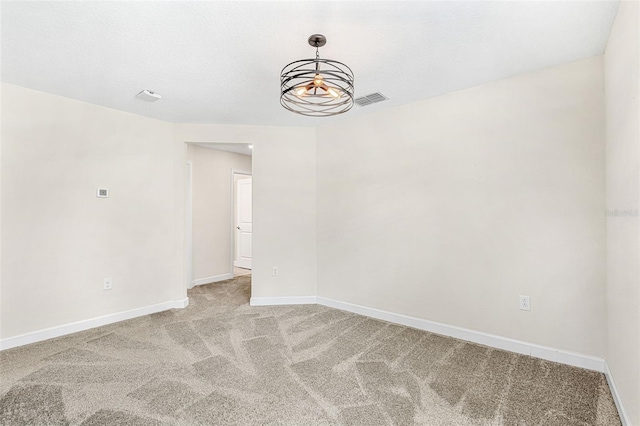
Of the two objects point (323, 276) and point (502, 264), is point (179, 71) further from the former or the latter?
point (502, 264)

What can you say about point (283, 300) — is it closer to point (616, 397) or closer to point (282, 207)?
point (282, 207)

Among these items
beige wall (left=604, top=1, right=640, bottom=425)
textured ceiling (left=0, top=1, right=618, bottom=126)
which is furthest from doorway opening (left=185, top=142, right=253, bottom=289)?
beige wall (left=604, top=1, right=640, bottom=425)

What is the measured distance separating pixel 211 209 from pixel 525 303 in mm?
4848

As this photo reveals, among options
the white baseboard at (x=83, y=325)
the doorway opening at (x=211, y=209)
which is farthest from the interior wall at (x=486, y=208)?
the doorway opening at (x=211, y=209)

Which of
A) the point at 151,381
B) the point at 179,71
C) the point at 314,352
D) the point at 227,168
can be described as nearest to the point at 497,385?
the point at 314,352

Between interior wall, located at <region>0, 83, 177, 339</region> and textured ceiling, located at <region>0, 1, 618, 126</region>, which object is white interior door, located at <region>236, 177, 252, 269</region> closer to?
interior wall, located at <region>0, 83, 177, 339</region>

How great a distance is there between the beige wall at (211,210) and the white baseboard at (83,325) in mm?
1313

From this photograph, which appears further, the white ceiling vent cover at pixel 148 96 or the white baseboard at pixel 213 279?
the white baseboard at pixel 213 279

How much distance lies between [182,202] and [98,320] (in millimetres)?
1676

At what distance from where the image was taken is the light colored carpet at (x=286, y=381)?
1887mm

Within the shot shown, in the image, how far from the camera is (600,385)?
7.12 feet

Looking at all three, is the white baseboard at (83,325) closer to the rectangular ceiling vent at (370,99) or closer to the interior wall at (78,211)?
the interior wall at (78,211)

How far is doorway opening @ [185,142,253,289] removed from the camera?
17.2 feet

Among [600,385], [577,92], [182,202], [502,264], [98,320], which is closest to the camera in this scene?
[600,385]
